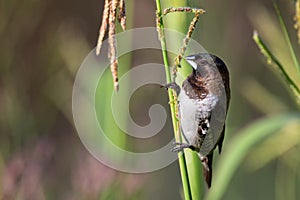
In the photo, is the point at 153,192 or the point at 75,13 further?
the point at 75,13

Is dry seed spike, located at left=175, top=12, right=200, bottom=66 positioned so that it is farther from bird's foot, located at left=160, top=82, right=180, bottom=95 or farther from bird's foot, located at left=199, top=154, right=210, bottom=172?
bird's foot, located at left=199, top=154, right=210, bottom=172

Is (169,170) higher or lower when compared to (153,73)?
lower

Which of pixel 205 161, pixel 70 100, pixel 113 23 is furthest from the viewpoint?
pixel 70 100

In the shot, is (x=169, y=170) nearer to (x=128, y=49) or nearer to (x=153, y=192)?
(x=153, y=192)

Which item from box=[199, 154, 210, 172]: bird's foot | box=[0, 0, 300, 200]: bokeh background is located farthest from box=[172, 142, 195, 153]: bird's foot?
box=[0, 0, 300, 200]: bokeh background

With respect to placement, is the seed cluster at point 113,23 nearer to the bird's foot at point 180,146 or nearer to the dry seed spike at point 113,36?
the dry seed spike at point 113,36

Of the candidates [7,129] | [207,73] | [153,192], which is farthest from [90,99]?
[153,192]

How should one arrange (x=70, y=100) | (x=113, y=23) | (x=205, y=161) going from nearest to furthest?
(x=113, y=23), (x=205, y=161), (x=70, y=100)

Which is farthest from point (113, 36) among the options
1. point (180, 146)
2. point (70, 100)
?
point (70, 100)

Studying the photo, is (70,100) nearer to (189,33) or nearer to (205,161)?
(205,161)
